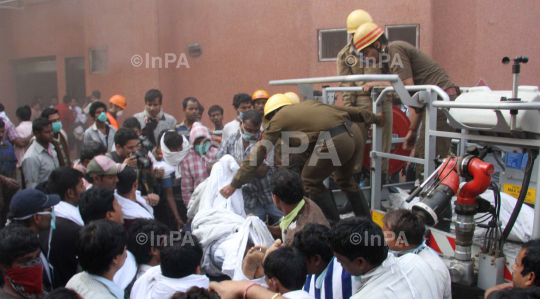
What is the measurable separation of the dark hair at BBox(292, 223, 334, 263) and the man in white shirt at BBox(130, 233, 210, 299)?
22.4 inches

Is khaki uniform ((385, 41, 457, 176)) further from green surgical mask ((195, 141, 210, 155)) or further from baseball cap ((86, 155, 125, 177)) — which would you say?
baseball cap ((86, 155, 125, 177))

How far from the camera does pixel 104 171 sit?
351 centimetres

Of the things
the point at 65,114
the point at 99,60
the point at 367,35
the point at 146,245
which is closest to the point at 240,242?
the point at 146,245

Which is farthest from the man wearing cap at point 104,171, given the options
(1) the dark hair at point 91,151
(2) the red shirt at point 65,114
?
(2) the red shirt at point 65,114

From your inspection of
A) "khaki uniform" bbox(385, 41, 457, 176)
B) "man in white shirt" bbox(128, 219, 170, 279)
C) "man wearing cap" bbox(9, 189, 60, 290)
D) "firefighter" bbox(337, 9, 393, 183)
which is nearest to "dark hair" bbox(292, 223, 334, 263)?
"man in white shirt" bbox(128, 219, 170, 279)

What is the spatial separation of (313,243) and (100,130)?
4.47 meters

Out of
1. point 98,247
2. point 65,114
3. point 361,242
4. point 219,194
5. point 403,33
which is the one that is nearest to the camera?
point 361,242

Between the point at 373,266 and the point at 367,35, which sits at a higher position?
the point at 367,35

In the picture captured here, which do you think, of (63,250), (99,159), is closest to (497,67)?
(99,159)

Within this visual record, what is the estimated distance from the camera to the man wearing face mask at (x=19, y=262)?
2277 millimetres

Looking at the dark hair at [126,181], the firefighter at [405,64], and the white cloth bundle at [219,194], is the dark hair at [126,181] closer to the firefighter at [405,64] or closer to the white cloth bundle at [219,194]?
the white cloth bundle at [219,194]

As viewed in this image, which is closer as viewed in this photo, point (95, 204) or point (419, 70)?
point (95, 204)

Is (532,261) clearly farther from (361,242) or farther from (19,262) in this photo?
(19,262)

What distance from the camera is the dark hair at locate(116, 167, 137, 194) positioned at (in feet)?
11.3
